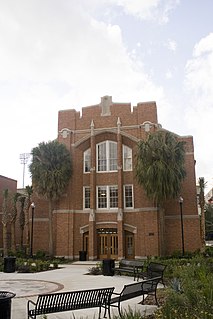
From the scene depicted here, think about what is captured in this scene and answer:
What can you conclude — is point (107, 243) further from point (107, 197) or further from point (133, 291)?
point (133, 291)

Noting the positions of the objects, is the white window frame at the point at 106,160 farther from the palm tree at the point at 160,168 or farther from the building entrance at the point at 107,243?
the building entrance at the point at 107,243

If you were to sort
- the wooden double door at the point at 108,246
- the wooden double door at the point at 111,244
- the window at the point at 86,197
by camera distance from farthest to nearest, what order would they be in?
the window at the point at 86,197 < the wooden double door at the point at 108,246 < the wooden double door at the point at 111,244

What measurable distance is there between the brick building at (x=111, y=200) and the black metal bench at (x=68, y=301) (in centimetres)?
1900

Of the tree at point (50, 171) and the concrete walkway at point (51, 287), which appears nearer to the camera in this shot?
the concrete walkway at point (51, 287)

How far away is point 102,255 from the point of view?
28.3m

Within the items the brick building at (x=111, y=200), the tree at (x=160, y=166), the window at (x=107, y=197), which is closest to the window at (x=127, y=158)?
the brick building at (x=111, y=200)

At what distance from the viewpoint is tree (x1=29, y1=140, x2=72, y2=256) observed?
1097 inches

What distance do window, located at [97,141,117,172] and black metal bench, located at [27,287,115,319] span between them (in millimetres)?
21842

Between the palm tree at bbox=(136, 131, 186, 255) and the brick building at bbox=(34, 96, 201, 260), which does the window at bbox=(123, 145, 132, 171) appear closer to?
the brick building at bbox=(34, 96, 201, 260)

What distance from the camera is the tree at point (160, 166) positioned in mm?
24969

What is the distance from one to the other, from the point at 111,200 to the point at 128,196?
152 cm

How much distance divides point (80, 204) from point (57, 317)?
21568 millimetres

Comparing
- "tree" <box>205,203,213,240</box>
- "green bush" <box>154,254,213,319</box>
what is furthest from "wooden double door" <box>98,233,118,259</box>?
"tree" <box>205,203,213,240</box>

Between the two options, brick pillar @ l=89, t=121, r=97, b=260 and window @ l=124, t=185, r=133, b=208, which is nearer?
brick pillar @ l=89, t=121, r=97, b=260
